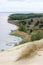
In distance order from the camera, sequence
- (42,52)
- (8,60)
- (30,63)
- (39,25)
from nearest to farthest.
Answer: (30,63) → (8,60) → (42,52) → (39,25)

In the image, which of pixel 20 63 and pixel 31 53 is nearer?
pixel 20 63

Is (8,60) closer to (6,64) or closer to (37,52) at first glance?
A: (6,64)

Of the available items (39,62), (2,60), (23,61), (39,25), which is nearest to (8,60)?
(2,60)

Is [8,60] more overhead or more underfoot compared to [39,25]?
more overhead

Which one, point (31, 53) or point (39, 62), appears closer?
point (39, 62)

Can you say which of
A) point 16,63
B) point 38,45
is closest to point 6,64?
point 16,63

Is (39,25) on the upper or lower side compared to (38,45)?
lower

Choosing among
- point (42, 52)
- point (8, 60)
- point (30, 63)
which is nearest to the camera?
point (30, 63)

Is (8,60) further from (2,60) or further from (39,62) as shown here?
(39,62)

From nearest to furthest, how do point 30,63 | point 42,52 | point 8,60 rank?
point 30,63, point 8,60, point 42,52

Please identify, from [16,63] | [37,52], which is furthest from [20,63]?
[37,52]
